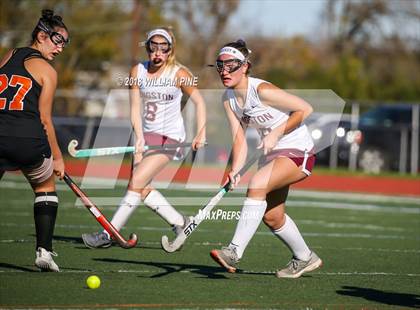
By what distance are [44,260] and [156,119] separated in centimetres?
263

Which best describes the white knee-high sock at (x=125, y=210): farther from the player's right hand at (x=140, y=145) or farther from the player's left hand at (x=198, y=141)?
the player's left hand at (x=198, y=141)

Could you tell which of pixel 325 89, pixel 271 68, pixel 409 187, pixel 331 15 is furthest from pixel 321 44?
pixel 409 187

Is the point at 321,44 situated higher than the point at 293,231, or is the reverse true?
the point at 321,44

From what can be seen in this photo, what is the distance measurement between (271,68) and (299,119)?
1185 inches

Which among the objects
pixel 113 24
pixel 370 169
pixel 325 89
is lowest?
pixel 370 169

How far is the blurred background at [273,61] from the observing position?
2477 cm

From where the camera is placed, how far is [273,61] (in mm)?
39156

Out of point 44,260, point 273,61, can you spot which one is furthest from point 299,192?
point 273,61

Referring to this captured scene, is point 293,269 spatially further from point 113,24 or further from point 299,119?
point 113,24

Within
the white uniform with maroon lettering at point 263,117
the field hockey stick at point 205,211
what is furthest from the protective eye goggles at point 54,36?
the field hockey stick at point 205,211

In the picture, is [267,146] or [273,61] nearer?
[267,146]

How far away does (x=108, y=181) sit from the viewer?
18.1 meters

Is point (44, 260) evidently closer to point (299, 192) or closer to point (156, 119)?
point (156, 119)

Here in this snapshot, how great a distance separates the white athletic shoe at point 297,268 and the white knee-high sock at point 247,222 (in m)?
0.58
